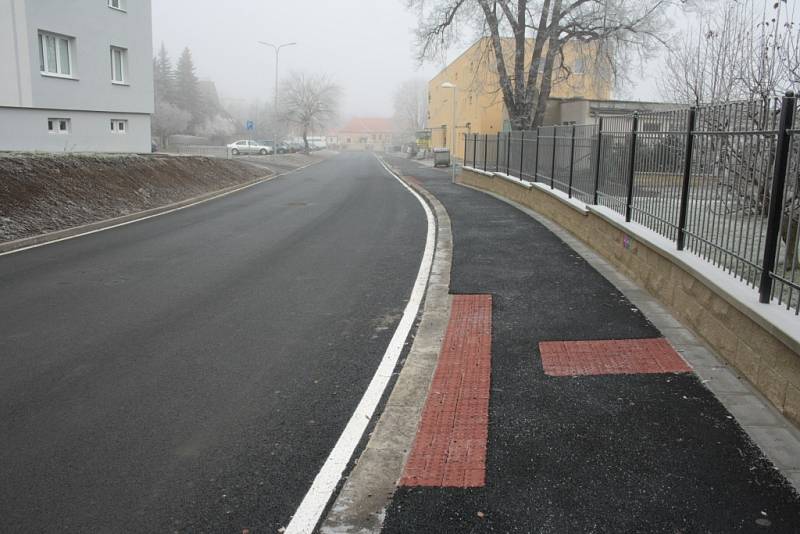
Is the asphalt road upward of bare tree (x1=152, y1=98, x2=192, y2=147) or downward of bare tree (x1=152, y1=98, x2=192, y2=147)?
downward

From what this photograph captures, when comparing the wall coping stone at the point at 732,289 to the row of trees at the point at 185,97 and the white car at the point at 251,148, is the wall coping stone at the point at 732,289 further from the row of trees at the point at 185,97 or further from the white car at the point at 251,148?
the row of trees at the point at 185,97

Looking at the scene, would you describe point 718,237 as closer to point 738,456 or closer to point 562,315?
point 562,315

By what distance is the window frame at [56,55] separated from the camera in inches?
1000

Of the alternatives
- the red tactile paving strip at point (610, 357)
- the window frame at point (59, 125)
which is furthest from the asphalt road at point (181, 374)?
the window frame at point (59, 125)

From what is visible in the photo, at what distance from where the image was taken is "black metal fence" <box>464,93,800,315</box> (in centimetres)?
500

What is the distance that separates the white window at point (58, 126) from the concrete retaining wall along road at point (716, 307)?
23.2 metres

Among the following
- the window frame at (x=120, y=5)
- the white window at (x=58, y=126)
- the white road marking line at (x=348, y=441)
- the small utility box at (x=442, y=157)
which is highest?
the window frame at (x=120, y=5)

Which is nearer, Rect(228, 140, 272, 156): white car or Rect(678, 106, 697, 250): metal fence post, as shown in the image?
Rect(678, 106, 697, 250): metal fence post

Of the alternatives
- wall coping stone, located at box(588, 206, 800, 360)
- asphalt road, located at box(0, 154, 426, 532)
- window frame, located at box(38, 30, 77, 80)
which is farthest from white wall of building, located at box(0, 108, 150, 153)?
wall coping stone, located at box(588, 206, 800, 360)

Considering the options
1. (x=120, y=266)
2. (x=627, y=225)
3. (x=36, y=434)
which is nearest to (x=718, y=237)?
(x=627, y=225)

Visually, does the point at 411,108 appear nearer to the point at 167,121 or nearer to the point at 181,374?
the point at 167,121

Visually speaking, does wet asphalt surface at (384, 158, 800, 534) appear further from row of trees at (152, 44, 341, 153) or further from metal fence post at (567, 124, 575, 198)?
row of trees at (152, 44, 341, 153)

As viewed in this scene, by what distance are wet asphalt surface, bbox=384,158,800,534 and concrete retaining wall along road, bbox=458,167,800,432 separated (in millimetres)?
400

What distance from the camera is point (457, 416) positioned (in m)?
4.67
